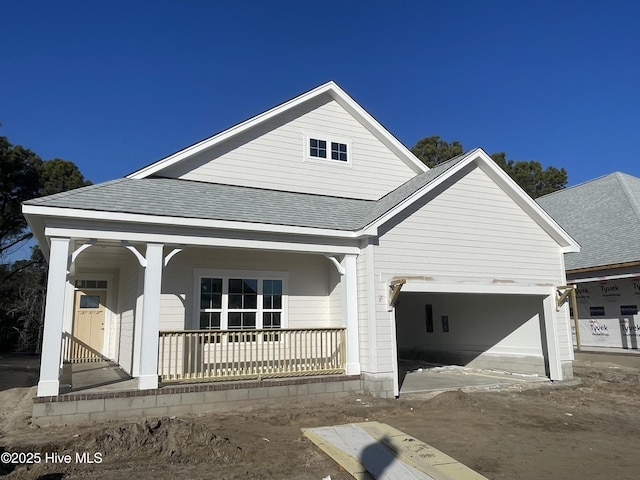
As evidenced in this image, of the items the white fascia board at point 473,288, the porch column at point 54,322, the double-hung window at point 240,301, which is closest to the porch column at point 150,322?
the porch column at point 54,322

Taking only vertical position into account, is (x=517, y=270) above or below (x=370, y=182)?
below

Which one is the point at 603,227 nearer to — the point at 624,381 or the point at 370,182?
the point at 624,381

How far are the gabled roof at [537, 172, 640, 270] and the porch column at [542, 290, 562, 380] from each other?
4.61 meters

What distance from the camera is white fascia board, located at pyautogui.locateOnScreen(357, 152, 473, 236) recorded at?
386 inches

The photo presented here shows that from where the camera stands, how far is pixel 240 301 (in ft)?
A: 36.2

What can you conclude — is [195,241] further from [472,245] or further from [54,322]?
[472,245]

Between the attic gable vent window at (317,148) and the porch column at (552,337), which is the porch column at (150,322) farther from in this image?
the porch column at (552,337)

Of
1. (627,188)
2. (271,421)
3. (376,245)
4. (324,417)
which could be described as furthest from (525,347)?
(627,188)

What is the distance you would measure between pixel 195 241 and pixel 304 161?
496cm

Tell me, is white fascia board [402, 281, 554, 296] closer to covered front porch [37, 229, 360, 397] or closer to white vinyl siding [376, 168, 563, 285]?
white vinyl siding [376, 168, 563, 285]

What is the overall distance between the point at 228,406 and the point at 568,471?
220 inches

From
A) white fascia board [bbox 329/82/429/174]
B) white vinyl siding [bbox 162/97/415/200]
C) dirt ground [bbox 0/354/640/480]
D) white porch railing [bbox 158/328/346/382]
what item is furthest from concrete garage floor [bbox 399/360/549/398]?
white fascia board [bbox 329/82/429/174]

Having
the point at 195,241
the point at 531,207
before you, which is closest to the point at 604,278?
the point at 531,207

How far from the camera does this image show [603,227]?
58.1ft
